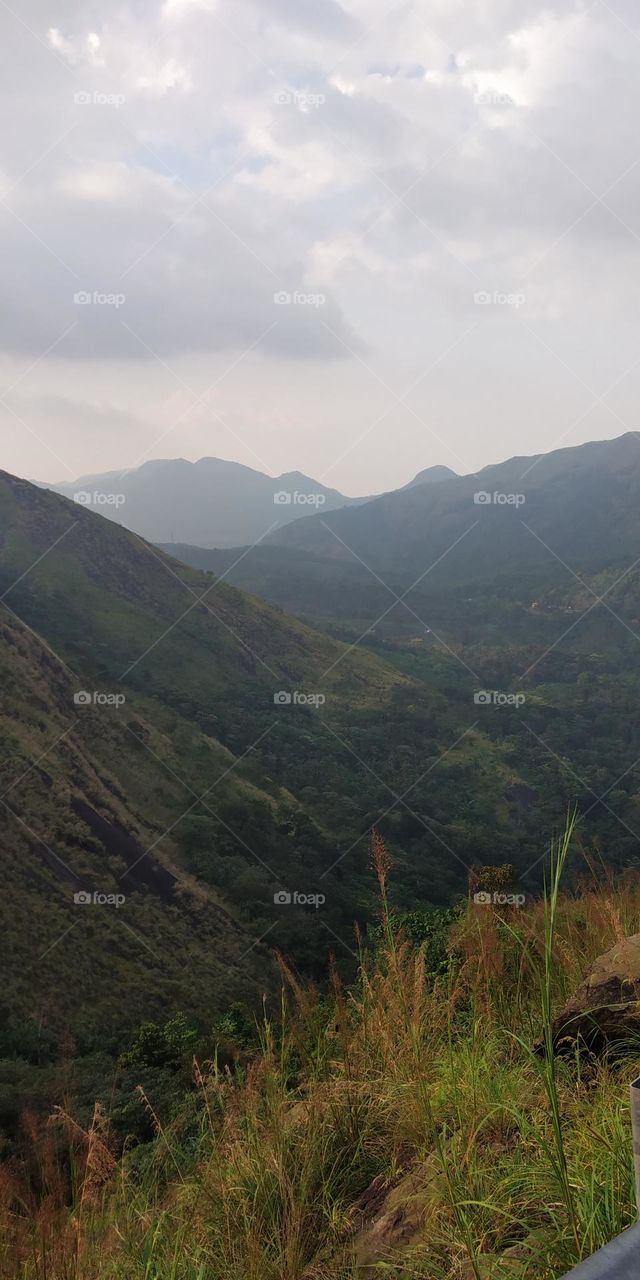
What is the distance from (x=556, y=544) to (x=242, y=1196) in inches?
6703

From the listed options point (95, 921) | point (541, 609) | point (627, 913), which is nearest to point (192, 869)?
point (95, 921)

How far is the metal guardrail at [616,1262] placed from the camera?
936 millimetres

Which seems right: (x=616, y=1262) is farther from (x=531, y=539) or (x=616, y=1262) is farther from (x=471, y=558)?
(x=531, y=539)

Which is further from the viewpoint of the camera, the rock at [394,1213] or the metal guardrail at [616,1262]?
the rock at [394,1213]

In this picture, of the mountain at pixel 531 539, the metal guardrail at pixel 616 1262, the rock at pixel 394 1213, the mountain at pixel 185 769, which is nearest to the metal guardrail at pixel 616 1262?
the metal guardrail at pixel 616 1262

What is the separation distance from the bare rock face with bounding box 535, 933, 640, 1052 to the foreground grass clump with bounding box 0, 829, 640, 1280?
0.56 ft

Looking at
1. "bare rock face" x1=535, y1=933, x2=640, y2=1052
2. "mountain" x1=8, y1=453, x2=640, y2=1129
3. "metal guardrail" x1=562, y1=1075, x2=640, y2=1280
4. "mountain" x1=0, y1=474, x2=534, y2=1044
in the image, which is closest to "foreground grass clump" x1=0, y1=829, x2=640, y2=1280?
"bare rock face" x1=535, y1=933, x2=640, y2=1052

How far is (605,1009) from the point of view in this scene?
3.46 m

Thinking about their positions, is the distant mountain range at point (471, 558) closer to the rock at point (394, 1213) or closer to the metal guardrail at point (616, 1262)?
the rock at point (394, 1213)

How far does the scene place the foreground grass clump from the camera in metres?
2.11

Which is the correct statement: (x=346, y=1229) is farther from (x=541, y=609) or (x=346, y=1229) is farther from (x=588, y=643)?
(x=541, y=609)

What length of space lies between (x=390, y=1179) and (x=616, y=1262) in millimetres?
2357

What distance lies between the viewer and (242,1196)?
2758 mm

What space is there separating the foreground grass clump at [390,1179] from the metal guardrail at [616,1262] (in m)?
0.80
